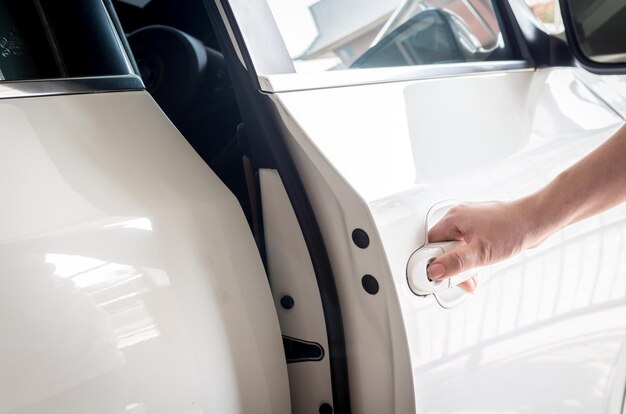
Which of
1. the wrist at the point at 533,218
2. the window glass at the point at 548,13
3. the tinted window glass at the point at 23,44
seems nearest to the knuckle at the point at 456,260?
the wrist at the point at 533,218

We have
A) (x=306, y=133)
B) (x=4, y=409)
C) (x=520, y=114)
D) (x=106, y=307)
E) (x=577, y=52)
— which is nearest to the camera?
(x=4, y=409)

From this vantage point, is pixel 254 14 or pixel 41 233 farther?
pixel 254 14

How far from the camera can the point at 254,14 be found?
101 centimetres

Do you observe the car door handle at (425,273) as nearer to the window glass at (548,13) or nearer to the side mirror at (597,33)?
the side mirror at (597,33)

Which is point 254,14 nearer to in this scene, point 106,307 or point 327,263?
point 327,263

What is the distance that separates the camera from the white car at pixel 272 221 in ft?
2.47

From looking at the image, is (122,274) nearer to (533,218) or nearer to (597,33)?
(533,218)

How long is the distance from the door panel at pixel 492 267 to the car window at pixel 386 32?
0.39ft

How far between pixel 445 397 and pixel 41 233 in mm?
702

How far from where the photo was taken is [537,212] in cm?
113

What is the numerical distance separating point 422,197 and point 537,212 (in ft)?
0.89

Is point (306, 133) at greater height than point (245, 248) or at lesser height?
greater

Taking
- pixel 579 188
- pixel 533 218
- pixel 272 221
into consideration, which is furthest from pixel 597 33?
pixel 272 221

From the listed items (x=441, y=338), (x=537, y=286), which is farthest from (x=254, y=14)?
(x=537, y=286)
